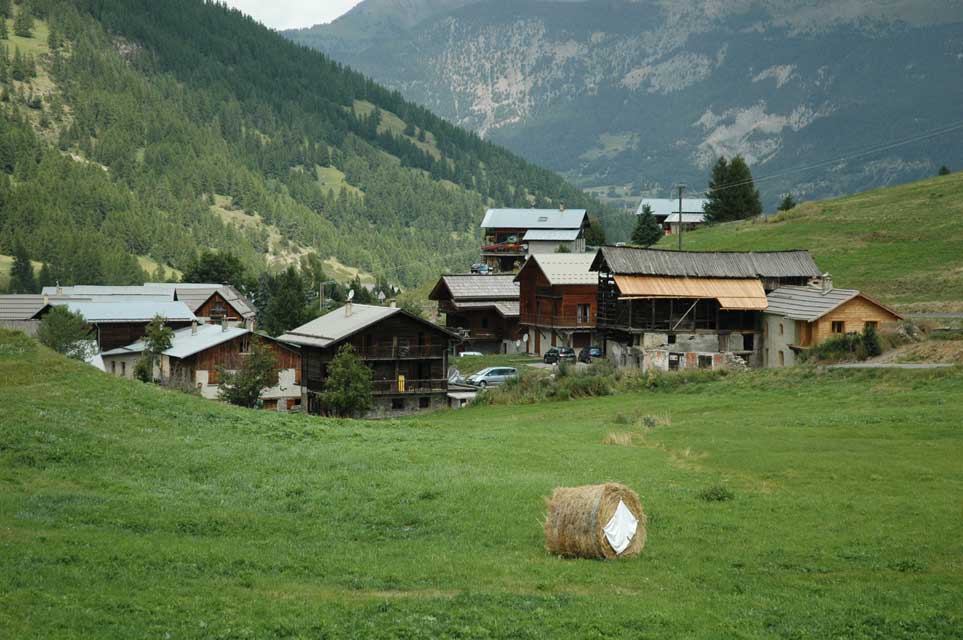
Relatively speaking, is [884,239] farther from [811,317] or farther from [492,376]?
[492,376]

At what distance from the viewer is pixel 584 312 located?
8450 centimetres

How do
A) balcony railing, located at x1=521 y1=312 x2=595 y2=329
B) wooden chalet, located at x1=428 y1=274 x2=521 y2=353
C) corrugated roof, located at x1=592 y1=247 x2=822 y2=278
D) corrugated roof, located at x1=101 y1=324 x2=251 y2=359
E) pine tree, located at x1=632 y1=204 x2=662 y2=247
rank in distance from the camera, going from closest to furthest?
corrugated roof, located at x1=592 y1=247 x2=822 y2=278 → corrugated roof, located at x1=101 y1=324 x2=251 y2=359 → balcony railing, located at x1=521 y1=312 x2=595 y2=329 → wooden chalet, located at x1=428 y1=274 x2=521 y2=353 → pine tree, located at x1=632 y1=204 x2=662 y2=247

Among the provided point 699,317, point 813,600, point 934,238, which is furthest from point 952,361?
point 934,238

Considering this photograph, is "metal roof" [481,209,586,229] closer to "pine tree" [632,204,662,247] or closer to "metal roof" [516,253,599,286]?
"pine tree" [632,204,662,247]

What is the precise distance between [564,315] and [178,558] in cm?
6539

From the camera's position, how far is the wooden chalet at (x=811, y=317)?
62125 mm

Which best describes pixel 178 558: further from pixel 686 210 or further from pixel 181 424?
pixel 686 210

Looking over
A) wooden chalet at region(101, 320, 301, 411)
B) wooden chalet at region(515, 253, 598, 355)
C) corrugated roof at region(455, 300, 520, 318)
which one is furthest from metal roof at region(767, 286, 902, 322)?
wooden chalet at region(101, 320, 301, 411)

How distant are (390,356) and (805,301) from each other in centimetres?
2526

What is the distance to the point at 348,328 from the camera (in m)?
72.0

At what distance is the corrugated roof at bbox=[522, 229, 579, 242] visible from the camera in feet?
456

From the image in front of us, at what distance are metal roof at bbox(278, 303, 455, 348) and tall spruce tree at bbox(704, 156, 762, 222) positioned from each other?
67.8 metres

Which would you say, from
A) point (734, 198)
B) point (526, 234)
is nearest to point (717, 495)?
point (734, 198)

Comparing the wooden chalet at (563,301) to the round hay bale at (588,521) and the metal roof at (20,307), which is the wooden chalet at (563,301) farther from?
the round hay bale at (588,521)
